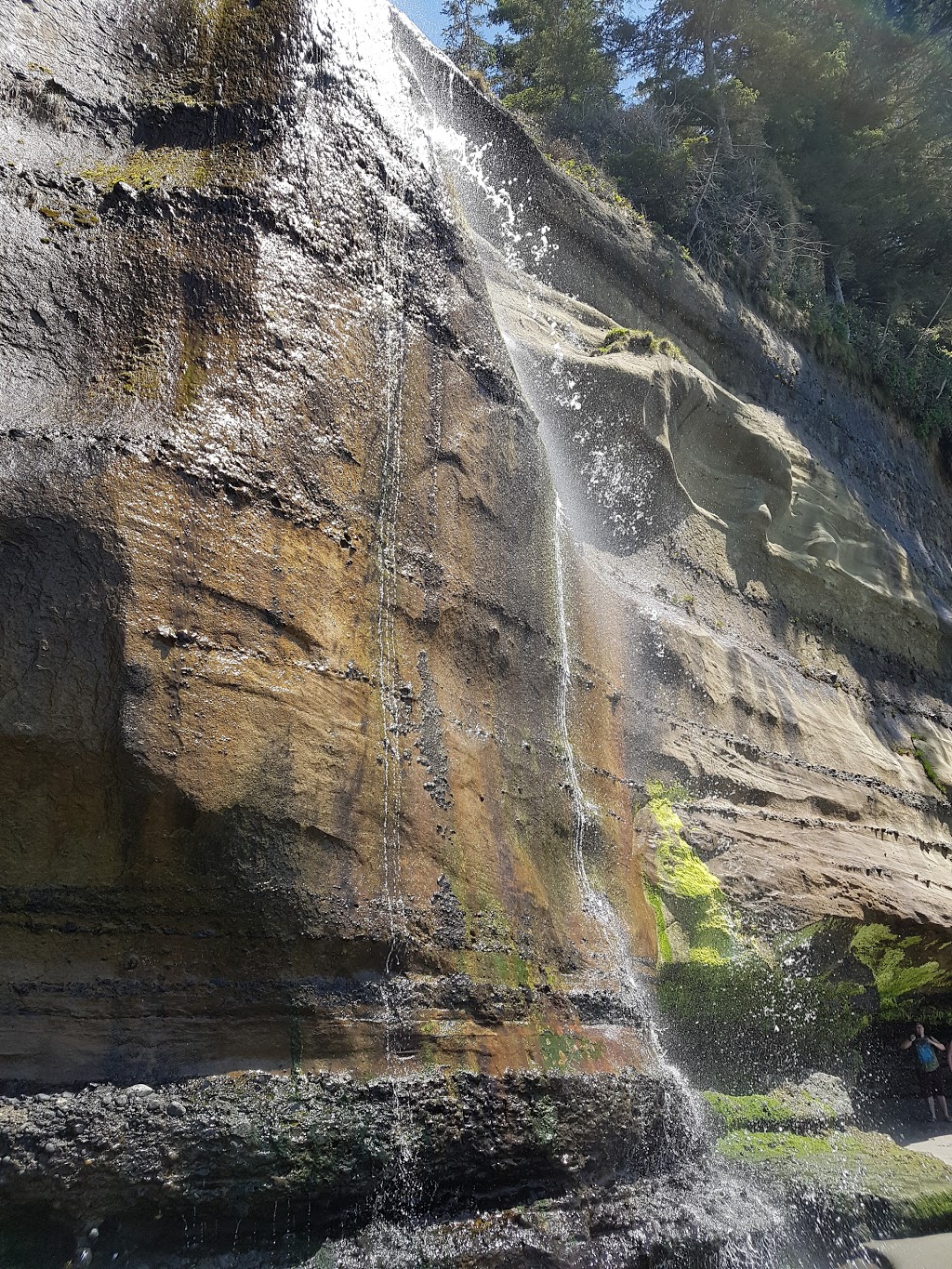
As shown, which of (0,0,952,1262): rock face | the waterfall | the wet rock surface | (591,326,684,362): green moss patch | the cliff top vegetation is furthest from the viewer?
the cliff top vegetation

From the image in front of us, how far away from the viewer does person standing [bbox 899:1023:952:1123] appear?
22.3ft

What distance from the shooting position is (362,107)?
444 centimetres

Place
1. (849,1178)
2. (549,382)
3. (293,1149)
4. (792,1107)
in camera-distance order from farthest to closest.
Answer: (549,382)
(792,1107)
(849,1178)
(293,1149)

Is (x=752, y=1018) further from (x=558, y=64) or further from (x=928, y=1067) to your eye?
(x=558, y=64)

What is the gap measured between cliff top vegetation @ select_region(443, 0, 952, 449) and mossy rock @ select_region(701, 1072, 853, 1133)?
298 inches

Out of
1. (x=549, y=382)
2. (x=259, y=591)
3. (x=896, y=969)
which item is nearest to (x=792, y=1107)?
(x=896, y=969)

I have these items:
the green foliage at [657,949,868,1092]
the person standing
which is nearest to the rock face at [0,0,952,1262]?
the green foliage at [657,949,868,1092]

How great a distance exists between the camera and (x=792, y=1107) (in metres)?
5.36

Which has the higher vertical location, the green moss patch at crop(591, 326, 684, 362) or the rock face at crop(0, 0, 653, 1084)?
the green moss patch at crop(591, 326, 684, 362)

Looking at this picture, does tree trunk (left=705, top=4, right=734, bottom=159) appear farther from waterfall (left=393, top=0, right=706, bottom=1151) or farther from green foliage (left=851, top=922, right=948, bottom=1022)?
green foliage (left=851, top=922, right=948, bottom=1022)

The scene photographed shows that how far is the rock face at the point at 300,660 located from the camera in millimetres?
3137

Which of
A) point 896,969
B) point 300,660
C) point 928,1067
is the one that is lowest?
point 928,1067

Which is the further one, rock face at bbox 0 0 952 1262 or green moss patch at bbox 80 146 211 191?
green moss patch at bbox 80 146 211 191

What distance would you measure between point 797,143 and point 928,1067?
11.3 metres
